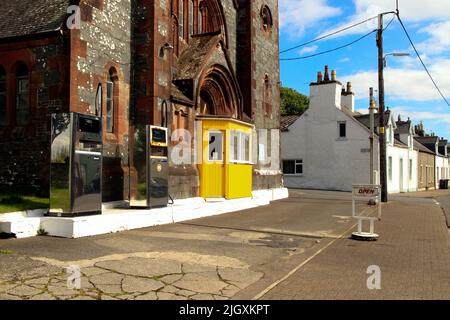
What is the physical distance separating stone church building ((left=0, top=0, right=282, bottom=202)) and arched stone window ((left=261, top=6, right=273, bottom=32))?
589 cm

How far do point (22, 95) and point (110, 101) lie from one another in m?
2.34

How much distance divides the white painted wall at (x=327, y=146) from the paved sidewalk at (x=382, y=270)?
2100 cm

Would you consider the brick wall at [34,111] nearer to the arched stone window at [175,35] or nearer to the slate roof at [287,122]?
the arched stone window at [175,35]

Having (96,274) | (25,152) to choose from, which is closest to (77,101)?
(25,152)

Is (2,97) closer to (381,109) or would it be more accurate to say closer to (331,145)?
(381,109)

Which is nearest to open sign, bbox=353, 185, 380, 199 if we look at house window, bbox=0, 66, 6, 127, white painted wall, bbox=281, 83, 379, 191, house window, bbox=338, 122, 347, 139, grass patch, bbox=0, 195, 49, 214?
grass patch, bbox=0, 195, 49, 214

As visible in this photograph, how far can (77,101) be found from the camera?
11.3m

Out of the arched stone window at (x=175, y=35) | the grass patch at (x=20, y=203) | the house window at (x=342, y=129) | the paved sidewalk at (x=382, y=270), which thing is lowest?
the paved sidewalk at (x=382, y=270)

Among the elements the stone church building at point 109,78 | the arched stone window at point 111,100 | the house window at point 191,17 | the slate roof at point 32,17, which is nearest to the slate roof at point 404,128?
the stone church building at point 109,78

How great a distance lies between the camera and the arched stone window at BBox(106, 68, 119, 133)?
12852mm

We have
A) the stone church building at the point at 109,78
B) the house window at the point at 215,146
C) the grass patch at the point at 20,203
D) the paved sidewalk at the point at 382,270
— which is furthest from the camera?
the house window at the point at 215,146

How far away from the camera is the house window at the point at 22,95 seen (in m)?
12.2

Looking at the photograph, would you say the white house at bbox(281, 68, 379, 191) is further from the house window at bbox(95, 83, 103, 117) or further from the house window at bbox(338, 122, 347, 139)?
the house window at bbox(95, 83, 103, 117)
